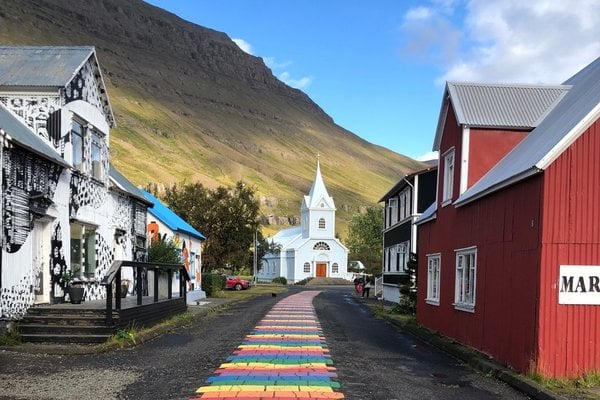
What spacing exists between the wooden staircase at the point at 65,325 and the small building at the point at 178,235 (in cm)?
1115

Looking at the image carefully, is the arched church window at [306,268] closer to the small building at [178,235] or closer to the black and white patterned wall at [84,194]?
the small building at [178,235]

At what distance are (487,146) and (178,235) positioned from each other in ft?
60.9

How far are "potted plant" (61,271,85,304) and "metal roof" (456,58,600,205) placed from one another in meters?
9.29

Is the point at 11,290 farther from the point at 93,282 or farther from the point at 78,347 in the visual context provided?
the point at 93,282

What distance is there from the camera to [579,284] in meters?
9.38

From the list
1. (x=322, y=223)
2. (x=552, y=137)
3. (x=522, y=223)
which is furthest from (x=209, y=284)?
(x=322, y=223)

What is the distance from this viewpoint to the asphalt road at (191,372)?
8.46 meters

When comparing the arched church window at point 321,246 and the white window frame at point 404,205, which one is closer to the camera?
the white window frame at point 404,205

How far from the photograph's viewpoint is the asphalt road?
8.46 metres

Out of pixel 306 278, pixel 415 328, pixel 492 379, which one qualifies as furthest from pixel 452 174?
pixel 306 278

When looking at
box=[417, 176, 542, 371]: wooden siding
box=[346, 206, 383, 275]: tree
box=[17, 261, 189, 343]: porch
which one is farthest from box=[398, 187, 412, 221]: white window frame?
box=[346, 206, 383, 275]: tree

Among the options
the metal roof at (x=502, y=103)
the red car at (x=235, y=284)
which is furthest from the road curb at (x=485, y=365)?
the red car at (x=235, y=284)

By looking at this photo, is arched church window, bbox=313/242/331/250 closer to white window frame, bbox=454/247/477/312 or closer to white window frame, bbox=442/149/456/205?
white window frame, bbox=442/149/456/205

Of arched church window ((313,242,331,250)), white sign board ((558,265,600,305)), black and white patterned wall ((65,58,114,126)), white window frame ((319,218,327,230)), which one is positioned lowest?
arched church window ((313,242,331,250))
